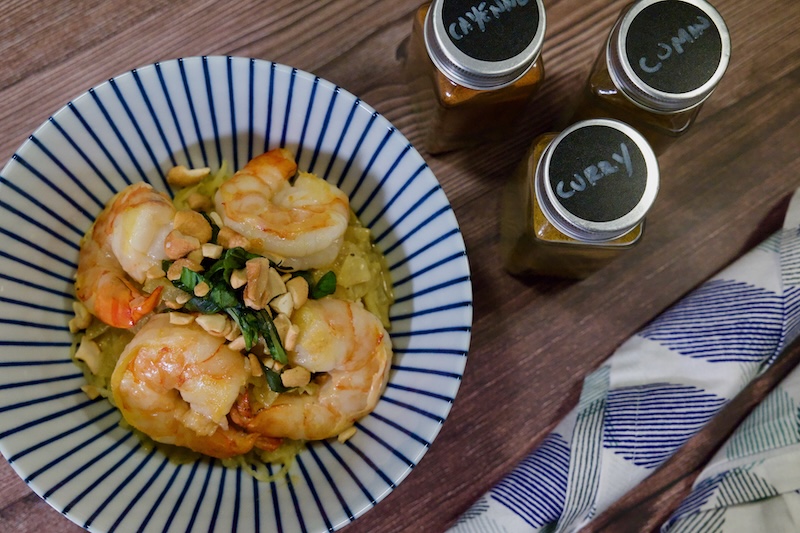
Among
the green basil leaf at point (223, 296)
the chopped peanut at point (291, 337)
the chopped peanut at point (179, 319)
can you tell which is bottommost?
the chopped peanut at point (291, 337)

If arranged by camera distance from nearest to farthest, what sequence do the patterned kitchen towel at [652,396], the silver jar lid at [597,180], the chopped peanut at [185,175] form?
the silver jar lid at [597,180] → the chopped peanut at [185,175] → the patterned kitchen towel at [652,396]

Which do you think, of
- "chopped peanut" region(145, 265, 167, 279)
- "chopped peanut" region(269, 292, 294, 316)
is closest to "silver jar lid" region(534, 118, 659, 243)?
Result: "chopped peanut" region(269, 292, 294, 316)

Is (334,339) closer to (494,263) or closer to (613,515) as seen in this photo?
(494,263)

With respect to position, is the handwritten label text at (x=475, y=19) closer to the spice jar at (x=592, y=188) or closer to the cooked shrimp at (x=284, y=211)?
the spice jar at (x=592, y=188)

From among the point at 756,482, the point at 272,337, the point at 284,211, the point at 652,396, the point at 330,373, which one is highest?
the point at 284,211

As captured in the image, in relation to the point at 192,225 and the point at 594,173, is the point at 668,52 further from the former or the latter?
the point at 192,225

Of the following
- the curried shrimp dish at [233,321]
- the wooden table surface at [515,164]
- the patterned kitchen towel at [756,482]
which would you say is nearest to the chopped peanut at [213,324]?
the curried shrimp dish at [233,321]

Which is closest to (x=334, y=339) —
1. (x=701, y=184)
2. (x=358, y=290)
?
(x=358, y=290)

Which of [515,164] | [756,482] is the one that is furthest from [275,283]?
[756,482]
